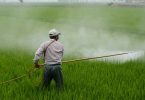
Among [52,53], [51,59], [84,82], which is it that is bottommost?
[84,82]

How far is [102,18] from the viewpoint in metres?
33.2

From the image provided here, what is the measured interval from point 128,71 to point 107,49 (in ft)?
19.0

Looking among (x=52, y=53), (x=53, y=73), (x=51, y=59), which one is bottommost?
(x=53, y=73)

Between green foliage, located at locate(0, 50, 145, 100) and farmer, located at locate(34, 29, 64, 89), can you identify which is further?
Answer: farmer, located at locate(34, 29, 64, 89)

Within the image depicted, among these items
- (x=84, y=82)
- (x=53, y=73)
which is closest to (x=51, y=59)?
(x=53, y=73)

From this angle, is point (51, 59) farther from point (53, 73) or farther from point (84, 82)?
point (84, 82)

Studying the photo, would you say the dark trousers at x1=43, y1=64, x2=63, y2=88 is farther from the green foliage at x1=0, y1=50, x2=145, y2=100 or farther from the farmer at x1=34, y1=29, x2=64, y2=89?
the green foliage at x1=0, y1=50, x2=145, y2=100

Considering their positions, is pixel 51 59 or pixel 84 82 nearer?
pixel 51 59

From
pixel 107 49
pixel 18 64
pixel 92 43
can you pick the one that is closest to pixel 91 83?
pixel 18 64

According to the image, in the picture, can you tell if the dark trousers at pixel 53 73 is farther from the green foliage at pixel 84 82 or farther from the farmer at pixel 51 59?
the green foliage at pixel 84 82

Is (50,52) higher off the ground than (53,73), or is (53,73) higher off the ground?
(50,52)

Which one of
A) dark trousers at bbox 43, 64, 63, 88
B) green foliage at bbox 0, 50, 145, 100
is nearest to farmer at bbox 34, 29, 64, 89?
dark trousers at bbox 43, 64, 63, 88

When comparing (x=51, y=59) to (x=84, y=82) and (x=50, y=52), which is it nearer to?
(x=50, y=52)

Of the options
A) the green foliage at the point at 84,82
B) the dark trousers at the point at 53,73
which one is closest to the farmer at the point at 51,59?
the dark trousers at the point at 53,73
